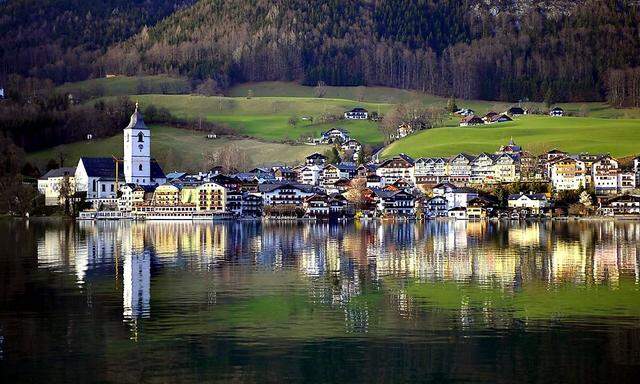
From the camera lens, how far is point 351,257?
107ft

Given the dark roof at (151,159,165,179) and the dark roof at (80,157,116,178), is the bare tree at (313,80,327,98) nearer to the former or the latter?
the dark roof at (151,159,165,179)

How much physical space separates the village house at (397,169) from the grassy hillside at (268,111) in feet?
45.0

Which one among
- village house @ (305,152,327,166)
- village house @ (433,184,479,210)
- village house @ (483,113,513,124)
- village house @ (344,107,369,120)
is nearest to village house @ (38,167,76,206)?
village house @ (305,152,327,166)

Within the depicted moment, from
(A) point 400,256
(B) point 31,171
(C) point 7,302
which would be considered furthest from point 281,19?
(C) point 7,302

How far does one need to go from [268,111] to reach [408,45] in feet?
87.5

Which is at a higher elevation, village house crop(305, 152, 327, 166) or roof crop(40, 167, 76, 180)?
village house crop(305, 152, 327, 166)

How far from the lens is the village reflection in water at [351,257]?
2564 centimetres

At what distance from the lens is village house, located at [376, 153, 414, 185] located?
75562 mm

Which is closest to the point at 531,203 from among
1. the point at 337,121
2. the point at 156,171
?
the point at 156,171

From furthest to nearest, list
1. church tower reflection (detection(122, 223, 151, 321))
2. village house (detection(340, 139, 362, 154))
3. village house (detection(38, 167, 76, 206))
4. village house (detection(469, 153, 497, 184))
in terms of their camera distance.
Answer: village house (detection(340, 139, 362, 154))
village house (detection(469, 153, 497, 184))
village house (detection(38, 167, 76, 206))
church tower reflection (detection(122, 223, 151, 321))

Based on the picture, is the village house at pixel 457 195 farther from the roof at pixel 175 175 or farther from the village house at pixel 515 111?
the village house at pixel 515 111

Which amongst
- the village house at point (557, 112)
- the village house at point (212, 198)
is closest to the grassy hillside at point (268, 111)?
the village house at point (557, 112)

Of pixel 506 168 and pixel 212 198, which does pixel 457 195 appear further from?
pixel 212 198

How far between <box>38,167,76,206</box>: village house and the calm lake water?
Answer: 33.5m
